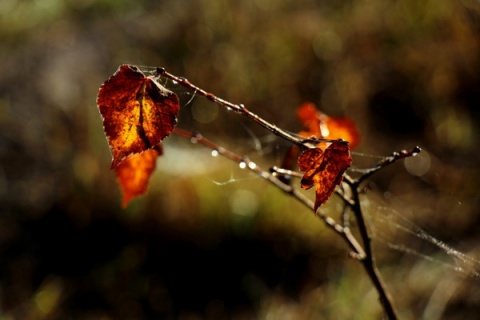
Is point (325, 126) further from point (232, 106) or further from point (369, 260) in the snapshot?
point (232, 106)

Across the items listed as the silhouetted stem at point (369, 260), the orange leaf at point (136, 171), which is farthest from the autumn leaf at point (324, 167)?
the orange leaf at point (136, 171)

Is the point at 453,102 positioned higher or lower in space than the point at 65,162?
higher

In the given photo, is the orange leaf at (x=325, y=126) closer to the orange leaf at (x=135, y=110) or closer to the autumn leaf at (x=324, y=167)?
the autumn leaf at (x=324, y=167)

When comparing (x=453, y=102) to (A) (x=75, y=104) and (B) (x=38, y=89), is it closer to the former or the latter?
(A) (x=75, y=104)

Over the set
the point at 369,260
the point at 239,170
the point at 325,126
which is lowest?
the point at 239,170

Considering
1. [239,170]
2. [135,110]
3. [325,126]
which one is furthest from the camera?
[239,170]


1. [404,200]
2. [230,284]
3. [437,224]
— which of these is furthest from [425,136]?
[230,284]

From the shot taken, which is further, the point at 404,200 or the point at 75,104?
the point at 75,104

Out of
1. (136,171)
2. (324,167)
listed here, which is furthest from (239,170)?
(324,167)
